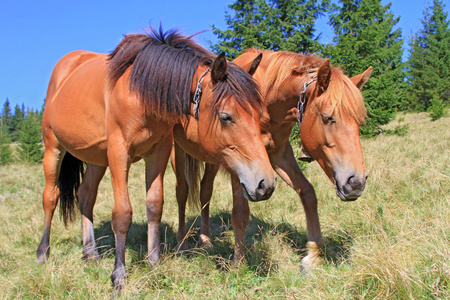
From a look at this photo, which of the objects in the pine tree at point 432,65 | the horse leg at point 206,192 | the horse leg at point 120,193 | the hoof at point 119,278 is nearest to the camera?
the hoof at point 119,278

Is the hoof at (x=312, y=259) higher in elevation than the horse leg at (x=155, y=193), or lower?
lower

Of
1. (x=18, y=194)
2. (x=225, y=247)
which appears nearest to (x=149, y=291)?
(x=225, y=247)

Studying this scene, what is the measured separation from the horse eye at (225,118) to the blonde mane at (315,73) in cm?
83

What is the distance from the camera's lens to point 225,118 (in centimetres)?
242

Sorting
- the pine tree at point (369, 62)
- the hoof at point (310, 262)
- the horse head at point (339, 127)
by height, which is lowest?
the hoof at point (310, 262)

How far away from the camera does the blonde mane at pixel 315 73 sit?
8.59 feet

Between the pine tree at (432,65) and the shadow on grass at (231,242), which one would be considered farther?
the pine tree at (432,65)

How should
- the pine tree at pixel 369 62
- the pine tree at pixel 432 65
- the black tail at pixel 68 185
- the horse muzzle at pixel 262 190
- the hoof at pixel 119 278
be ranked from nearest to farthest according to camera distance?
the horse muzzle at pixel 262 190, the hoof at pixel 119 278, the black tail at pixel 68 185, the pine tree at pixel 369 62, the pine tree at pixel 432 65

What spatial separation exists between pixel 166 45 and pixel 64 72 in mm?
2054

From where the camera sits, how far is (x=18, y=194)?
7.68 meters

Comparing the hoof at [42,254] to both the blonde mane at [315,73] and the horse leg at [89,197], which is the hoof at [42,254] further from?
the blonde mane at [315,73]

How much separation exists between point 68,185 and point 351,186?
3907 mm

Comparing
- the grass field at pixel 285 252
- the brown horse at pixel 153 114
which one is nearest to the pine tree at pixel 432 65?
the grass field at pixel 285 252

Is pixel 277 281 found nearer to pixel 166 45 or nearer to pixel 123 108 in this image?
pixel 123 108
